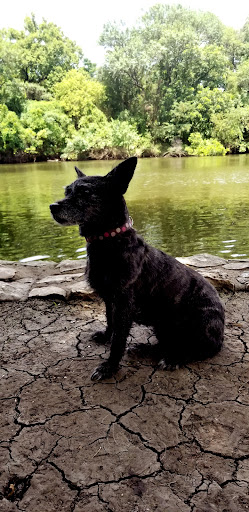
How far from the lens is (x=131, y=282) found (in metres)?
2.46

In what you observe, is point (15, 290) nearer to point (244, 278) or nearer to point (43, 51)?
point (244, 278)

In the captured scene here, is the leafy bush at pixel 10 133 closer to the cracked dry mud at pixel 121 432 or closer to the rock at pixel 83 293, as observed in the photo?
the rock at pixel 83 293

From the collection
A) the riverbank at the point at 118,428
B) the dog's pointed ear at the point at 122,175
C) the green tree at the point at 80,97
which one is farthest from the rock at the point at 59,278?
the green tree at the point at 80,97

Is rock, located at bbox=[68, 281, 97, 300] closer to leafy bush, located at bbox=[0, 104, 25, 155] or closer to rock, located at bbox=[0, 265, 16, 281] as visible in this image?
rock, located at bbox=[0, 265, 16, 281]

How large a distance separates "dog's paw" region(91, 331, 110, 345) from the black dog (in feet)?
1.03

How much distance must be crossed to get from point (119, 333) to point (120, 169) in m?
1.20

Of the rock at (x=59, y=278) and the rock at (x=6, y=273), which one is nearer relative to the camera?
the rock at (x=59, y=278)

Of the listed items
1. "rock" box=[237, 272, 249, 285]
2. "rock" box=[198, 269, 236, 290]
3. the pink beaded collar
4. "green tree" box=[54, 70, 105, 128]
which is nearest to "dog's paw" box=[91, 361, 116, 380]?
the pink beaded collar

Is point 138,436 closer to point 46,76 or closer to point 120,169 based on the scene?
point 120,169

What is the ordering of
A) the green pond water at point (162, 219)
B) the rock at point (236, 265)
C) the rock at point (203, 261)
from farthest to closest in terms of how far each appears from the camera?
the green pond water at point (162, 219), the rock at point (203, 261), the rock at point (236, 265)

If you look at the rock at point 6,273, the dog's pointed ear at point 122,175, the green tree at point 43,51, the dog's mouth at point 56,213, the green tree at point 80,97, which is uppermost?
the green tree at point 43,51

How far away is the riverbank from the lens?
165 cm

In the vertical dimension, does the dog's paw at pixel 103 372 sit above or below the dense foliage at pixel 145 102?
below

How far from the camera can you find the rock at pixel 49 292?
162 inches
